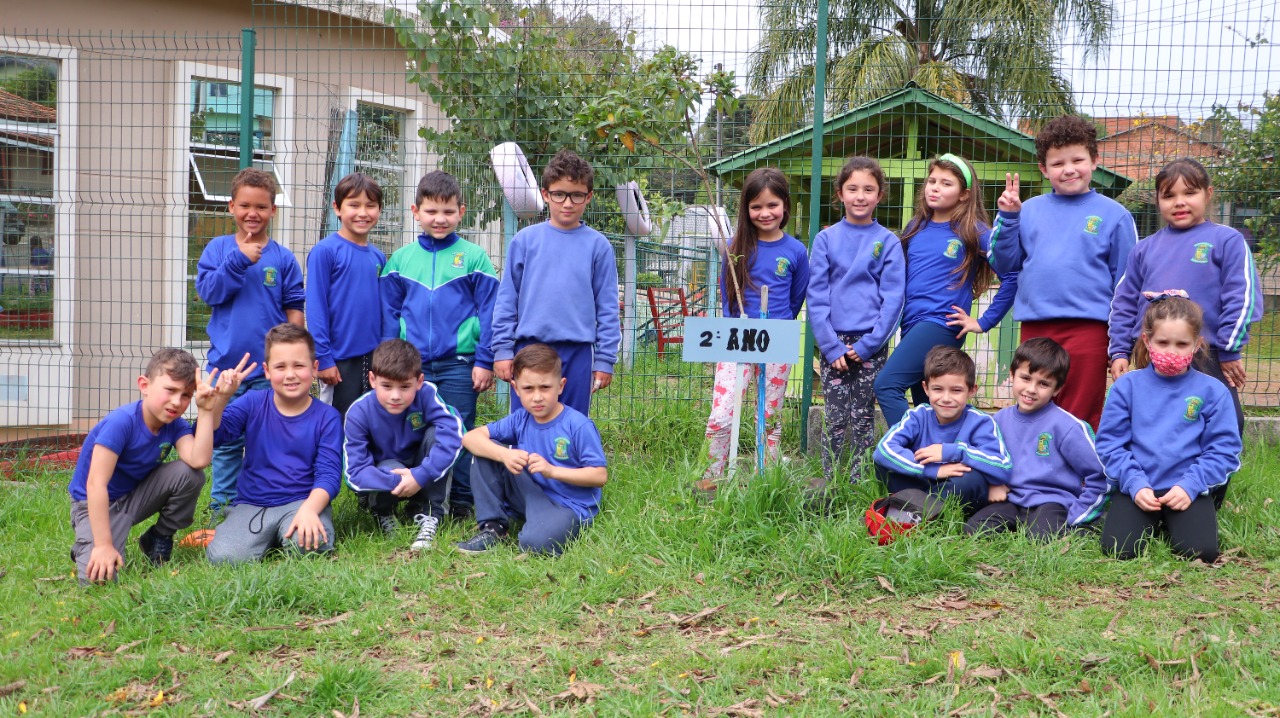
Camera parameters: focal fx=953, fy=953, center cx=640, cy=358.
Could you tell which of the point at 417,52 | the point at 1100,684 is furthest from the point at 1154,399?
the point at 417,52

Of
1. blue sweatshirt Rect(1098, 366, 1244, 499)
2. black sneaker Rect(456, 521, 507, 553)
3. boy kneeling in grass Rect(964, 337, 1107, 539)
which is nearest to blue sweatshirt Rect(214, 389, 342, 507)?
black sneaker Rect(456, 521, 507, 553)

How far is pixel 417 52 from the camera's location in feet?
19.2

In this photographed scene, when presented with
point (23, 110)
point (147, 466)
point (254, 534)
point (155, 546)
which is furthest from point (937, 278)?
point (23, 110)

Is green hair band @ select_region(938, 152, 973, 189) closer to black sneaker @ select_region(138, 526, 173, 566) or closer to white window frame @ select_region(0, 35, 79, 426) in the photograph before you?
black sneaker @ select_region(138, 526, 173, 566)

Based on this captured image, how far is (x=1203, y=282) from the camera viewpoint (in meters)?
3.98

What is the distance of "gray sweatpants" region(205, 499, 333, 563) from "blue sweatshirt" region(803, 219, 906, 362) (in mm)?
2344

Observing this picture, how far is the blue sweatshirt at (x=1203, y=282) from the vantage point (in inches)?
154

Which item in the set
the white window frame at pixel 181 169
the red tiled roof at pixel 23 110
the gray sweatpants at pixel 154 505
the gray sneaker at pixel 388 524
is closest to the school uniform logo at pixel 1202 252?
the gray sneaker at pixel 388 524

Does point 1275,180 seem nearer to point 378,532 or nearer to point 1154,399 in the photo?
point 1154,399

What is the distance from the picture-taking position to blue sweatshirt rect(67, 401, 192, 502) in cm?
361

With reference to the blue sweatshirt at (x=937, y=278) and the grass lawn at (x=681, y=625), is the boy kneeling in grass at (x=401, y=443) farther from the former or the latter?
the blue sweatshirt at (x=937, y=278)

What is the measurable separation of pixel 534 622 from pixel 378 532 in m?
1.32

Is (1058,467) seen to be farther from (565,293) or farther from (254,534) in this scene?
(254,534)

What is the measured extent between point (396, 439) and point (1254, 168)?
16.9 ft
